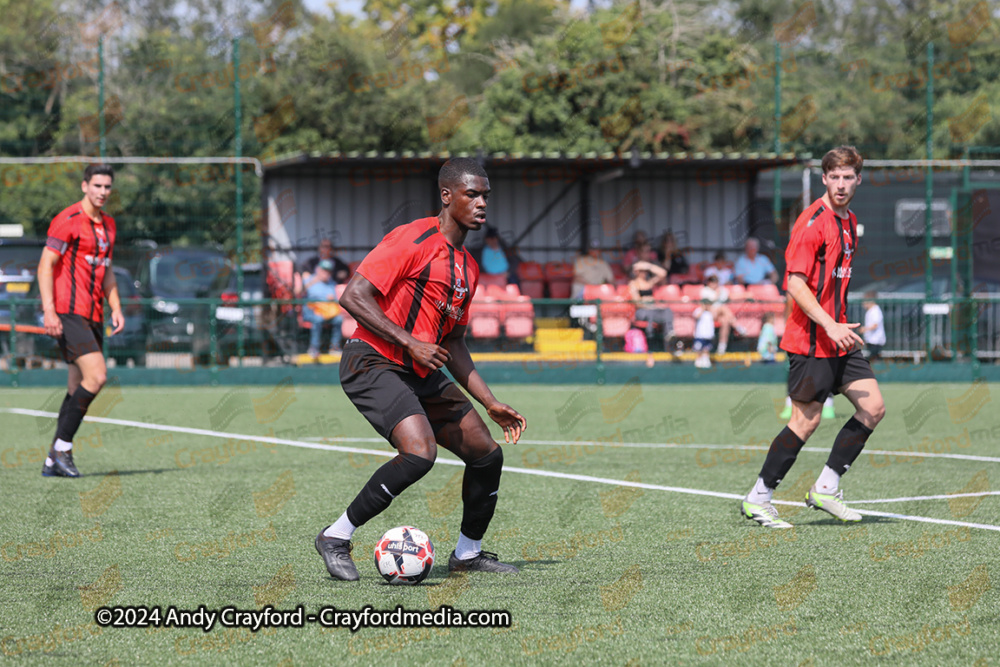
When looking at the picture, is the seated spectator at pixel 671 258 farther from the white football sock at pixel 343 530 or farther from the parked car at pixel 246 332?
the white football sock at pixel 343 530

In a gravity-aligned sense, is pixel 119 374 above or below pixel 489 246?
below

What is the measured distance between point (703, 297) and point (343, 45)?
20534 mm

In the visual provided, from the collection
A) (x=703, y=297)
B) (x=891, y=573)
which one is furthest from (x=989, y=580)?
(x=703, y=297)

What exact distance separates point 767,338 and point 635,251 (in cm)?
392

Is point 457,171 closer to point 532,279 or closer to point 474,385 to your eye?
point 474,385

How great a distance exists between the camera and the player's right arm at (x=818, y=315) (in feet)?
20.7

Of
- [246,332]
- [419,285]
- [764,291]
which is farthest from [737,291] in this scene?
[419,285]

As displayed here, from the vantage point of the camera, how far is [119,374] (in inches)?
671

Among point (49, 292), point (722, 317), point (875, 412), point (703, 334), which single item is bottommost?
point (703, 334)

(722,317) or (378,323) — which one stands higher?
(378,323)

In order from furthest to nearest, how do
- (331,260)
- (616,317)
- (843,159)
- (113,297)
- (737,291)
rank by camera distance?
(331,260) → (737,291) → (616,317) → (113,297) → (843,159)

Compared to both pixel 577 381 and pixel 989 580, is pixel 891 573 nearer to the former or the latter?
pixel 989 580

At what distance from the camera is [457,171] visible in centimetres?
509

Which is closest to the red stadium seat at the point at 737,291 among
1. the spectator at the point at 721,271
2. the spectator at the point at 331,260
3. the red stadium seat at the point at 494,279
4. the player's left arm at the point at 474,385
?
the spectator at the point at 721,271
